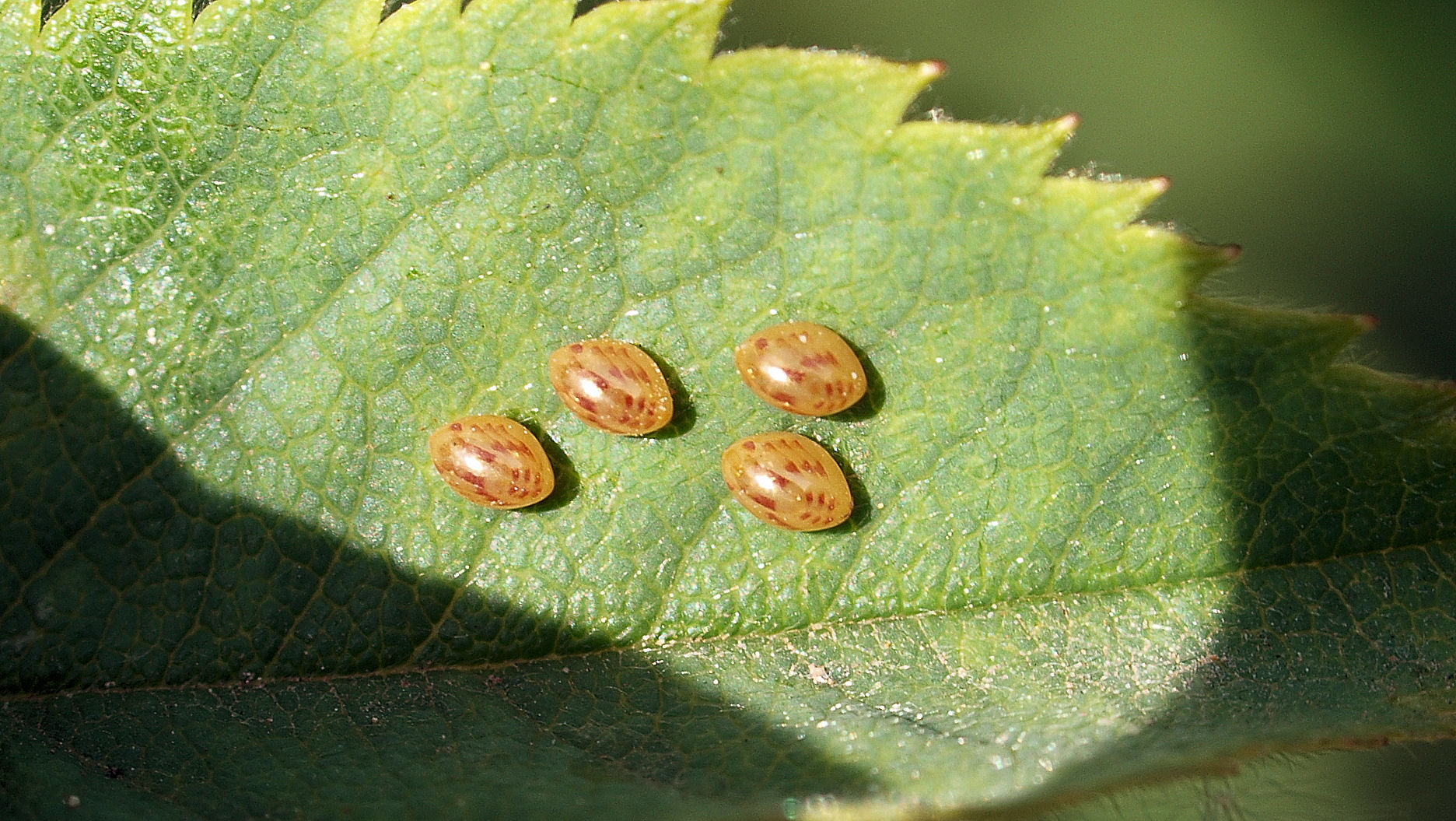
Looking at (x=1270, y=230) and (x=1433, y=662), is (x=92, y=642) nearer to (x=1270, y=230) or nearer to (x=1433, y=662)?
(x=1433, y=662)

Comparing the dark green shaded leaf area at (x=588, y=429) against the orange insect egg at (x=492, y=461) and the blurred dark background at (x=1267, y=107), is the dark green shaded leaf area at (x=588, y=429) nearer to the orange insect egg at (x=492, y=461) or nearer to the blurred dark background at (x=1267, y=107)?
the orange insect egg at (x=492, y=461)

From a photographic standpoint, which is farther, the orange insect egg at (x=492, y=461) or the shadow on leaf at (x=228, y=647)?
the orange insect egg at (x=492, y=461)

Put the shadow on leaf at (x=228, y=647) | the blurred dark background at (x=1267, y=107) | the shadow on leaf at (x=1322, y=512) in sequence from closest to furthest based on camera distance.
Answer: the shadow on leaf at (x=228, y=647) < the shadow on leaf at (x=1322, y=512) < the blurred dark background at (x=1267, y=107)

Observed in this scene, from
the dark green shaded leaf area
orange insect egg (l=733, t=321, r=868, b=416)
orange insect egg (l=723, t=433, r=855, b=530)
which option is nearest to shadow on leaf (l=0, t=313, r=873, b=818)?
the dark green shaded leaf area

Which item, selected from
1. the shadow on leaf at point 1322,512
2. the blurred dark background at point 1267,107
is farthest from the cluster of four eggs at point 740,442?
the blurred dark background at point 1267,107

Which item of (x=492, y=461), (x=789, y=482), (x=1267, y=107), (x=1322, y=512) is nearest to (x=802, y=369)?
(x=789, y=482)

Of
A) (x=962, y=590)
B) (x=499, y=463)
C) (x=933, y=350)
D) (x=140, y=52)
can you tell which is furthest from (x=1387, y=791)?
(x=140, y=52)
